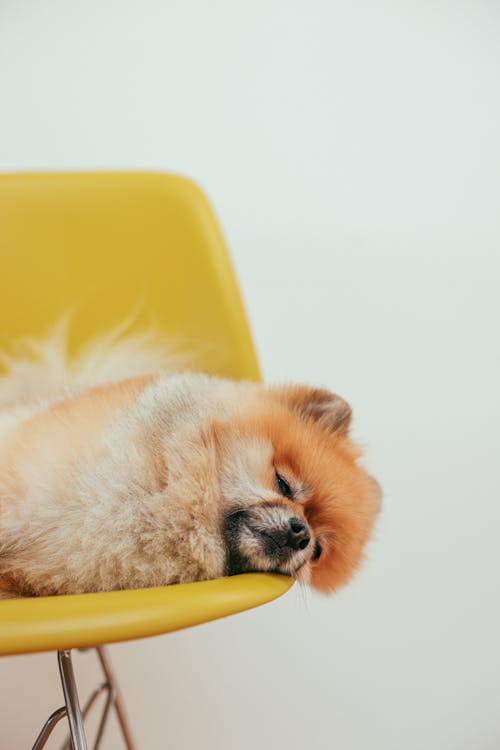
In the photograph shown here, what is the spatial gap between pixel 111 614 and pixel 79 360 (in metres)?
0.75

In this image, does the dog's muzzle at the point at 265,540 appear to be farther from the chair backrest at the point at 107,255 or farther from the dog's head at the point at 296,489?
the chair backrest at the point at 107,255

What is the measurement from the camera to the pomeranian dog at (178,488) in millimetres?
819

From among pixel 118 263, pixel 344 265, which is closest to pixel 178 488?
pixel 118 263

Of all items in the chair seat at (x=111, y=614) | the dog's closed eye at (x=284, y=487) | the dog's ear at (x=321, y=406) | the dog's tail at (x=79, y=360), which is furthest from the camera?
the dog's tail at (x=79, y=360)

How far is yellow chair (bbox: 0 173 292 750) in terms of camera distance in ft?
4.27

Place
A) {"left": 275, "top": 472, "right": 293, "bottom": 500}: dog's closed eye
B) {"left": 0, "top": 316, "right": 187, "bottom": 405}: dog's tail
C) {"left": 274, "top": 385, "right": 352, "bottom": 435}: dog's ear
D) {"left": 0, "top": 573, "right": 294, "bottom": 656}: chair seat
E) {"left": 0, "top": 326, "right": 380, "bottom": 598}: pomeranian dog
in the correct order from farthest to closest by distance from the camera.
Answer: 1. {"left": 0, "top": 316, "right": 187, "bottom": 405}: dog's tail
2. {"left": 274, "top": 385, "right": 352, "bottom": 435}: dog's ear
3. {"left": 275, "top": 472, "right": 293, "bottom": 500}: dog's closed eye
4. {"left": 0, "top": 326, "right": 380, "bottom": 598}: pomeranian dog
5. {"left": 0, "top": 573, "right": 294, "bottom": 656}: chair seat

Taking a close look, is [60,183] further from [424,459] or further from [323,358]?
[424,459]

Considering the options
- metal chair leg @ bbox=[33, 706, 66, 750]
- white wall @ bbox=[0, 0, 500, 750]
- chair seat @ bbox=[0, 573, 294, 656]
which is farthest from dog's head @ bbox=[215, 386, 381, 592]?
Result: white wall @ bbox=[0, 0, 500, 750]

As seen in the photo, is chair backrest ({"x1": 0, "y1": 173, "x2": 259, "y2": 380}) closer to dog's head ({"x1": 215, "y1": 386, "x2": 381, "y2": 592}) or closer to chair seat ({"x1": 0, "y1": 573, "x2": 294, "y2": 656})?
dog's head ({"x1": 215, "y1": 386, "x2": 381, "y2": 592})

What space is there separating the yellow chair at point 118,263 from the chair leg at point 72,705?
1.42 feet

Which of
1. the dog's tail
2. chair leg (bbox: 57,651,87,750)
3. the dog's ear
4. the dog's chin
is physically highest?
the dog's ear

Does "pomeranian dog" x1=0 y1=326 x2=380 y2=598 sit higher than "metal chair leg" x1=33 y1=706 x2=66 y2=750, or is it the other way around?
"pomeranian dog" x1=0 y1=326 x2=380 y2=598

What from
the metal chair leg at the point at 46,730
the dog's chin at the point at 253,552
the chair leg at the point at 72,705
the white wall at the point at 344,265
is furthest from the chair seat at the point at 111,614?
the white wall at the point at 344,265

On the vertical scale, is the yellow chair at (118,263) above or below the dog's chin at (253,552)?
above
